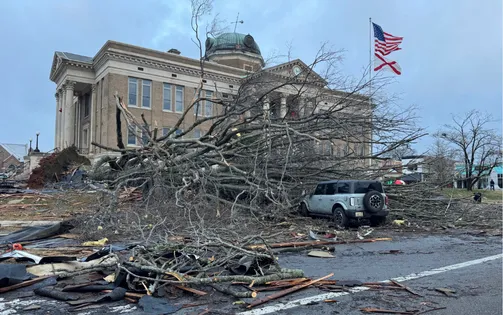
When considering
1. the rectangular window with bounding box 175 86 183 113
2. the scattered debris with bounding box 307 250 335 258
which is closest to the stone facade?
the rectangular window with bounding box 175 86 183 113

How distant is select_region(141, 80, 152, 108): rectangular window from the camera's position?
4112 cm

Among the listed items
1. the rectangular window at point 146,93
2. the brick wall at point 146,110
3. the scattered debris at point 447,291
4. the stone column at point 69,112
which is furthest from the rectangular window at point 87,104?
the scattered debris at point 447,291

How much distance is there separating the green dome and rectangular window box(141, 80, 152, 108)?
1196cm

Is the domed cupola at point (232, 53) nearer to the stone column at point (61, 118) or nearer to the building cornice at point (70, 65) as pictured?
the building cornice at point (70, 65)

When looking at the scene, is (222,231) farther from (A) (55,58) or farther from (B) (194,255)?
(A) (55,58)

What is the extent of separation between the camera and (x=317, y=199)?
43.8 feet

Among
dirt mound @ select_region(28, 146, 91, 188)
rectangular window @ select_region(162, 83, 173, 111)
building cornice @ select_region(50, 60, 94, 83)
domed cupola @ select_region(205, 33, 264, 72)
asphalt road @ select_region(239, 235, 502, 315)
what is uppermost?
domed cupola @ select_region(205, 33, 264, 72)

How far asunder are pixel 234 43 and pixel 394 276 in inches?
1965

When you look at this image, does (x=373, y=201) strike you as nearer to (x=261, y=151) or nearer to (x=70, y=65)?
(x=261, y=151)

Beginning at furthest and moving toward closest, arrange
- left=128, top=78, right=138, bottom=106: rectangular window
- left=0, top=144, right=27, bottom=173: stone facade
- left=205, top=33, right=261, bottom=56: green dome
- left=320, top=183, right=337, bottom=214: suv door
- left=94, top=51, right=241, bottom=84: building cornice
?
left=0, top=144, right=27, bottom=173: stone facade < left=205, top=33, right=261, bottom=56: green dome < left=128, top=78, right=138, bottom=106: rectangular window < left=94, top=51, right=241, bottom=84: building cornice < left=320, top=183, right=337, bottom=214: suv door

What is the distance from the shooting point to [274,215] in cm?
1209

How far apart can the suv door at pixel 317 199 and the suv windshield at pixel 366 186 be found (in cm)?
138

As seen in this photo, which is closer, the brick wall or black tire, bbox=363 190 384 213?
black tire, bbox=363 190 384 213

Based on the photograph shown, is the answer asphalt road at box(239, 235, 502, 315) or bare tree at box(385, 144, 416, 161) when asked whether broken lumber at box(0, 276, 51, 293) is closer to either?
asphalt road at box(239, 235, 502, 315)
